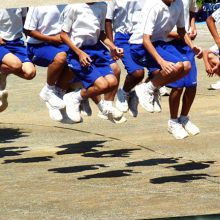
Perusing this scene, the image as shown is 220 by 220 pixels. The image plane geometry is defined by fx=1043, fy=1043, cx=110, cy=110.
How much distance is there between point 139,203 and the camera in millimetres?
9211

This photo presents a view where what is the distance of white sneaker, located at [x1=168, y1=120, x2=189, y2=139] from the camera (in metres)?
10.9

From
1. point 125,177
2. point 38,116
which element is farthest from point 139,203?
point 38,116

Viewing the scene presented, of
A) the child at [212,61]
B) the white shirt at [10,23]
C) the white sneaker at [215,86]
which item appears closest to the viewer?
the child at [212,61]

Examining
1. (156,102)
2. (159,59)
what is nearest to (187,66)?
(159,59)

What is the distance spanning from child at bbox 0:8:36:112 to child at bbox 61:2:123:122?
2.31 ft

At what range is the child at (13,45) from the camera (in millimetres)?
11930

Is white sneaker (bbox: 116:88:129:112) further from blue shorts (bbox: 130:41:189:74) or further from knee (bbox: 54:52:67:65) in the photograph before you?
blue shorts (bbox: 130:41:189:74)

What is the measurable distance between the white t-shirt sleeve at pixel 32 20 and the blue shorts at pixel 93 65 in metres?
0.73

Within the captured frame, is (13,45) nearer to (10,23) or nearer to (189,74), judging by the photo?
(10,23)

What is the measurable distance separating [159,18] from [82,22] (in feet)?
3.11

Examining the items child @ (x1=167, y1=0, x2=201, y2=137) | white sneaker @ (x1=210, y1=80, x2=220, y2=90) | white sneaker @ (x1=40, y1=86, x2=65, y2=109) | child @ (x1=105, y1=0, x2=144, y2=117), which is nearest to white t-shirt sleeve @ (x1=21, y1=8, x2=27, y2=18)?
white sneaker @ (x1=40, y1=86, x2=65, y2=109)

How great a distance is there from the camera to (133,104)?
1289 cm

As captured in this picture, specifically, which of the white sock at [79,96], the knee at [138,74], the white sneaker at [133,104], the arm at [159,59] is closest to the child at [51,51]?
the white sock at [79,96]

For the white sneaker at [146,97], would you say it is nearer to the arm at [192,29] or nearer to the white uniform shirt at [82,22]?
the white uniform shirt at [82,22]
